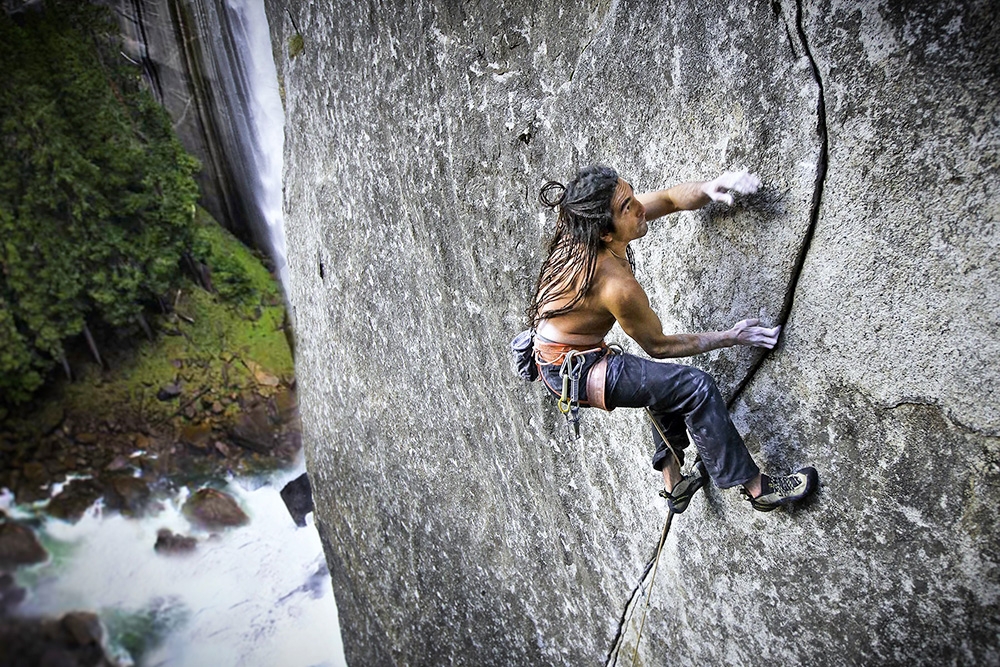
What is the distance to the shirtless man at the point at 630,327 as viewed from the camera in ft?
7.84

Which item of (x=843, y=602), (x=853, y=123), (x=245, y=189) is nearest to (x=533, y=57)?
(x=853, y=123)

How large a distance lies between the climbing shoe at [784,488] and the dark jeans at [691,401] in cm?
8

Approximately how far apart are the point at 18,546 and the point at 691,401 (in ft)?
31.8

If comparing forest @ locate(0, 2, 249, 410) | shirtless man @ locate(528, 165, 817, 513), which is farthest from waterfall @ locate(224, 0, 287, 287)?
Answer: shirtless man @ locate(528, 165, 817, 513)

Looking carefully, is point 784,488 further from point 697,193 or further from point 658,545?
point 697,193

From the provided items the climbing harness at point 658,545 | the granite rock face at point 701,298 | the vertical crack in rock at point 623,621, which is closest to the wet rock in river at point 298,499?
the granite rock face at point 701,298

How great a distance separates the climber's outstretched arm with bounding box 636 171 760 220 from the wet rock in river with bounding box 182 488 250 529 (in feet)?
29.7

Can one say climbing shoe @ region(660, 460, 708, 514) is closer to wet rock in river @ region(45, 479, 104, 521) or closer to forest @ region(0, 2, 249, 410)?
forest @ region(0, 2, 249, 410)

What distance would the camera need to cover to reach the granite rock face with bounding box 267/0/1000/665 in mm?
2051

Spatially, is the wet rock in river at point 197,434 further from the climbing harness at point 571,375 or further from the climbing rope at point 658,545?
the climbing harness at point 571,375

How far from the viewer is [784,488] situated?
8.20ft

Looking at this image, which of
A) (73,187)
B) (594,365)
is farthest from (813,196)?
(73,187)

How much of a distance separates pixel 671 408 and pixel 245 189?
858 centimetres

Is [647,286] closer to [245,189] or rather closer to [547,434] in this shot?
[547,434]
